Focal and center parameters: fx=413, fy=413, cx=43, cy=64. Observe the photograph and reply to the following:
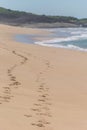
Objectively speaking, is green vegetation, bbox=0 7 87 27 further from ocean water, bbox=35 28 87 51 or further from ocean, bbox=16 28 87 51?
ocean, bbox=16 28 87 51

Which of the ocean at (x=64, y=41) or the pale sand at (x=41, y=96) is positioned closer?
the pale sand at (x=41, y=96)

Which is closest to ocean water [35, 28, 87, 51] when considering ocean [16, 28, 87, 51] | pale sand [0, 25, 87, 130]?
ocean [16, 28, 87, 51]

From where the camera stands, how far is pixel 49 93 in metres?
8.73

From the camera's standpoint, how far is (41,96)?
8.26m

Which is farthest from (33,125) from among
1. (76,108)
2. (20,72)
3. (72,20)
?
(72,20)

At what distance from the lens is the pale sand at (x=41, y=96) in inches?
243

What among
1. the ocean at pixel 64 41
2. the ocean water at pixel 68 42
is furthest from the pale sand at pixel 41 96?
the ocean water at pixel 68 42

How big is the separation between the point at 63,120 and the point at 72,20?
96.0 m

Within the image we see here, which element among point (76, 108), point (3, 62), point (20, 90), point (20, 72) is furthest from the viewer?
point (3, 62)

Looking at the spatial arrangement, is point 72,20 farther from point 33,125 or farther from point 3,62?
point 33,125

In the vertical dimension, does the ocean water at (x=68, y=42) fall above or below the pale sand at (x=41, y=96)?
below

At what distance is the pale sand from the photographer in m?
6.16

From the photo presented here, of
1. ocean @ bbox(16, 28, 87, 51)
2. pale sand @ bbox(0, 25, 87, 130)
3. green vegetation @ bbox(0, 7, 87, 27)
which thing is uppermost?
pale sand @ bbox(0, 25, 87, 130)

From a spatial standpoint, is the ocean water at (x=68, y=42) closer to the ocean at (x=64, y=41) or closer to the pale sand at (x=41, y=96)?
the ocean at (x=64, y=41)
